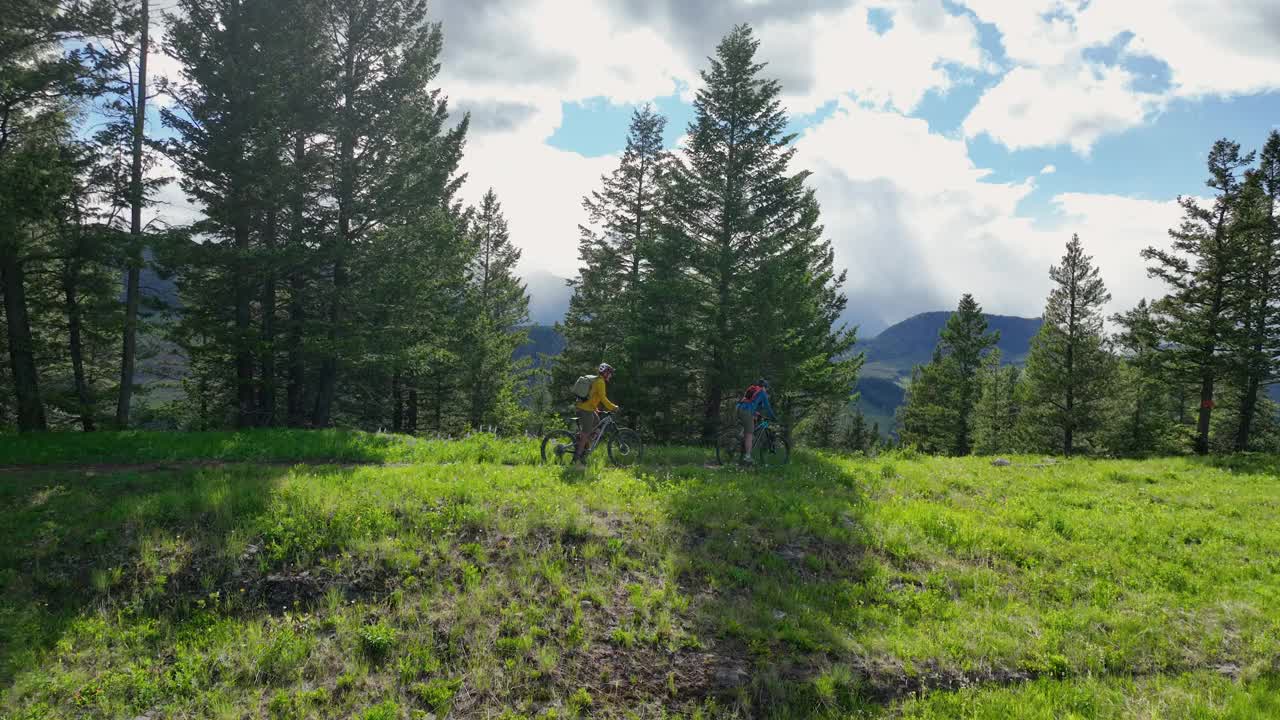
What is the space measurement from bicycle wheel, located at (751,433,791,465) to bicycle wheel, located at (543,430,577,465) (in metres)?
4.58

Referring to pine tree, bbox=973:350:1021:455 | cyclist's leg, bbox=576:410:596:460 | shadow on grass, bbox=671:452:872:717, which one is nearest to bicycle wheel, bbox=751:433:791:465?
shadow on grass, bbox=671:452:872:717

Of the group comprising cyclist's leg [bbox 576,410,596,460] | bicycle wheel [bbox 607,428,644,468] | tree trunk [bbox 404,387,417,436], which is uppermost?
cyclist's leg [bbox 576,410,596,460]

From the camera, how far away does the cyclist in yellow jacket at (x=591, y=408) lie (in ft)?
43.2

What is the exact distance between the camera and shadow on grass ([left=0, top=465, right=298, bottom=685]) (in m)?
6.82

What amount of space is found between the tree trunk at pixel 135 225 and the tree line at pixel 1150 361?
25965mm

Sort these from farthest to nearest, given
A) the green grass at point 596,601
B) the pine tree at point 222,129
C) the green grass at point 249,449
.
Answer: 1. the pine tree at point 222,129
2. the green grass at point 249,449
3. the green grass at point 596,601

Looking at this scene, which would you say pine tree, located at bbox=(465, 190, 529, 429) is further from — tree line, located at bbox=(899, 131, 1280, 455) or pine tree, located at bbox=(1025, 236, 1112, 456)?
pine tree, located at bbox=(1025, 236, 1112, 456)

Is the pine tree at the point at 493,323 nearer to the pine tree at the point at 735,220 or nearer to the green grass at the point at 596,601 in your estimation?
the pine tree at the point at 735,220

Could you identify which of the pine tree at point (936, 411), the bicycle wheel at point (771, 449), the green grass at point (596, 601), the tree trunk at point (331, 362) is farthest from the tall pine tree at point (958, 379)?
the tree trunk at point (331, 362)

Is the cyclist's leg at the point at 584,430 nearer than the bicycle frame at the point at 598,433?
Yes

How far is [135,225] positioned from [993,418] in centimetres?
4945

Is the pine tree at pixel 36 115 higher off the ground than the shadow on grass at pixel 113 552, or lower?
higher

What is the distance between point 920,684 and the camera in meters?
6.36

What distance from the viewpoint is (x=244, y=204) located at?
1903cm
